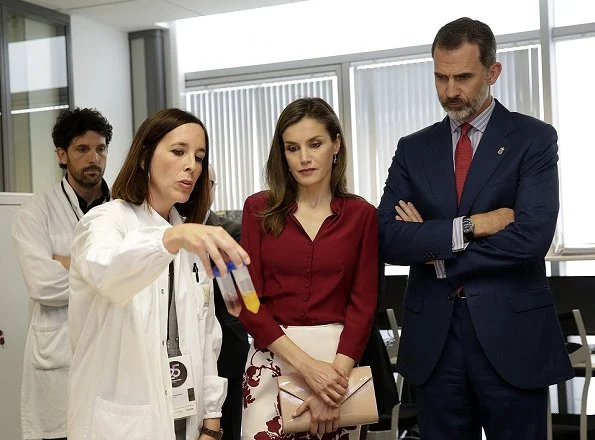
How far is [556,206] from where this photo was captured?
8.60 ft

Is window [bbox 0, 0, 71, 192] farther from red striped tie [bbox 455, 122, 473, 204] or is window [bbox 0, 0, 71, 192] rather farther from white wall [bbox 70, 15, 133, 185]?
red striped tie [bbox 455, 122, 473, 204]

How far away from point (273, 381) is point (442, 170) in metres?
0.87

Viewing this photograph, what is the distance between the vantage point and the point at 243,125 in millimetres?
7891

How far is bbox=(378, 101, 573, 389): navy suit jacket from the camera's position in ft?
8.28

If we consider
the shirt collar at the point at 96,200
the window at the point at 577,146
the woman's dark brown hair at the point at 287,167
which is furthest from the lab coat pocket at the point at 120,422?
the window at the point at 577,146

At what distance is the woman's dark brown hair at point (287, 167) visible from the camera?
270 centimetres

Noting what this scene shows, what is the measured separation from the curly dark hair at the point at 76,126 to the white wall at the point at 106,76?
8.00 feet

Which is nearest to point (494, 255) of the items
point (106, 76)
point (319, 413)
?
point (319, 413)

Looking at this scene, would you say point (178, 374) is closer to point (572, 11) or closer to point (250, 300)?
point (250, 300)

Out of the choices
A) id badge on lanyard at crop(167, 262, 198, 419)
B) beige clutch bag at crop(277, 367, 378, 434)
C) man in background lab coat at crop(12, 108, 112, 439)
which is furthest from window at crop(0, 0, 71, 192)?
id badge on lanyard at crop(167, 262, 198, 419)

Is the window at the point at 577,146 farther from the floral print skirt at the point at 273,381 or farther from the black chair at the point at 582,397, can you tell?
the floral print skirt at the point at 273,381

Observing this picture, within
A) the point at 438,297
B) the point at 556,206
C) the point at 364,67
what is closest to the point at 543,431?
the point at 438,297

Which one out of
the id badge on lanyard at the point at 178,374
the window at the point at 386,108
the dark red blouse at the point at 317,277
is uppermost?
the window at the point at 386,108

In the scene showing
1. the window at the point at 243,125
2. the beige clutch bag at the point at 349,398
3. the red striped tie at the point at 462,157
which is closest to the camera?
the beige clutch bag at the point at 349,398
